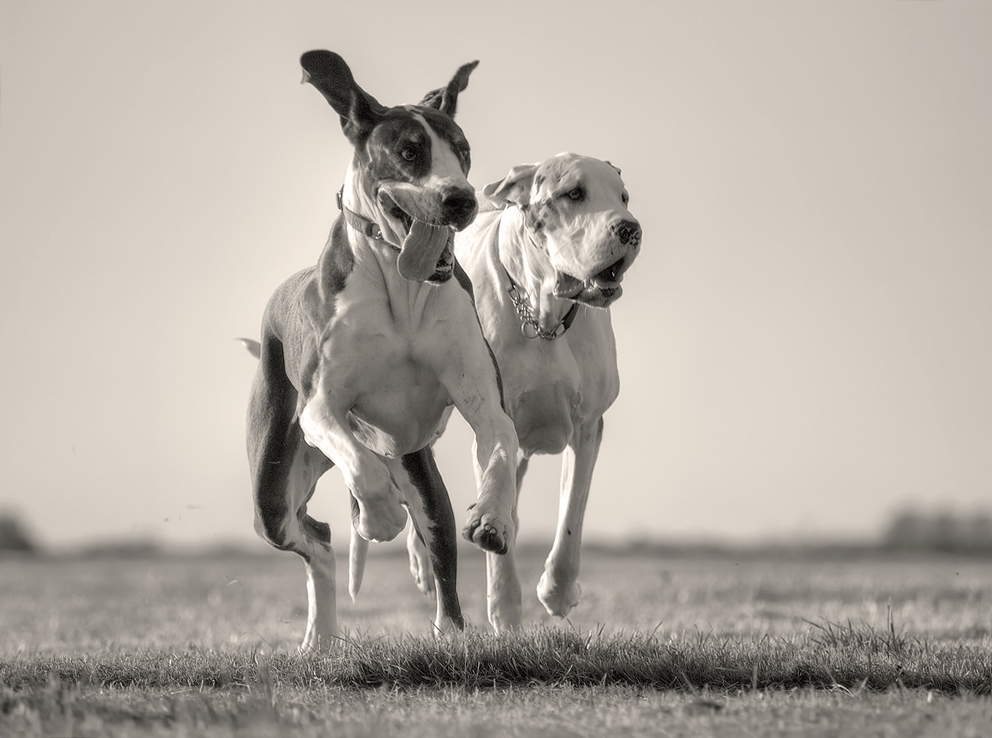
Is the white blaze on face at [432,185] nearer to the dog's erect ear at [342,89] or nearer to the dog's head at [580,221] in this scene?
the dog's erect ear at [342,89]

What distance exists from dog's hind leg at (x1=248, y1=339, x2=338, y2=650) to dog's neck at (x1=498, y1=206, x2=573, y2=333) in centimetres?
126

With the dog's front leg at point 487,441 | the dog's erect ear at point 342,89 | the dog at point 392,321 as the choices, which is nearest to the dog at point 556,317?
the dog at point 392,321

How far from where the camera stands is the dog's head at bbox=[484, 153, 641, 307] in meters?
6.34

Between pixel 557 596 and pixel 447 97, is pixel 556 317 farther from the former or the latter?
pixel 557 596

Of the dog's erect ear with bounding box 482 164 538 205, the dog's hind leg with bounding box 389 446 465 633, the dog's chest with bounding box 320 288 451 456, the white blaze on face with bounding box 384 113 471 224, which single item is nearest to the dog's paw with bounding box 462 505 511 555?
the dog's chest with bounding box 320 288 451 456

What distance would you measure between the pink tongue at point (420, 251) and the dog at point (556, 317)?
926 mm

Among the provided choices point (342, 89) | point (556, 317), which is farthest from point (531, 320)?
point (342, 89)

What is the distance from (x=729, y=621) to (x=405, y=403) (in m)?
3.38

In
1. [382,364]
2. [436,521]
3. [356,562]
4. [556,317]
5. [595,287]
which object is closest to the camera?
[382,364]

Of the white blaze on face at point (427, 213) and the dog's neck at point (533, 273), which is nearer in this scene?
the white blaze on face at point (427, 213)

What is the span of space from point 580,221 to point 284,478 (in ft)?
6.50

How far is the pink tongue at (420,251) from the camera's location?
18.8 feet

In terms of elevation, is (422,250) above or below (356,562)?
above

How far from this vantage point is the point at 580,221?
657 cm
